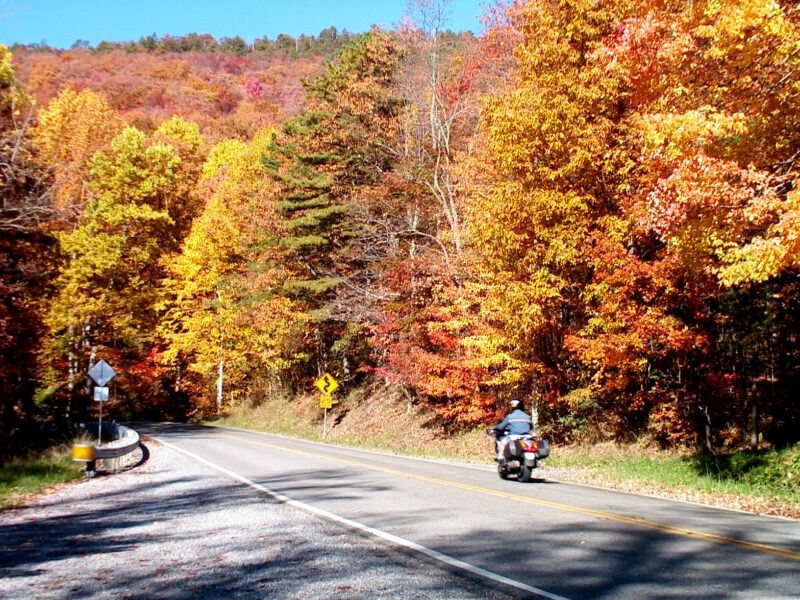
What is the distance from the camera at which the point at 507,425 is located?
42.8ft

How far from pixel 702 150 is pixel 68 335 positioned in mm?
32698

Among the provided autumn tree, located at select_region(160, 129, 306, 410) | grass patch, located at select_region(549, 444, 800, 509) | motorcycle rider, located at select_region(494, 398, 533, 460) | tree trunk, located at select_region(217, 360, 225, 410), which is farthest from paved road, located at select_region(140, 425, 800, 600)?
tree trunk, located at select_region(217, 360, 225, 410)

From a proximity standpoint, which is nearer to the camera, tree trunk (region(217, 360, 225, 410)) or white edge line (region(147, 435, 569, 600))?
white edge line (region(147, 435, 569, 600))

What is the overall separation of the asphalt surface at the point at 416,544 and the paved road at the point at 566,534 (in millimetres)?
23

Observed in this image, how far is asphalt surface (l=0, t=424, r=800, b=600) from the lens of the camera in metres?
5.40

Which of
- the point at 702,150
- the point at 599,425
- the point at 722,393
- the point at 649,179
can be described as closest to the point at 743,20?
the point at 702,150

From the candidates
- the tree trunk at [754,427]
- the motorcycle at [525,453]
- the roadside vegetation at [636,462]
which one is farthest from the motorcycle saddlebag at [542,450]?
the tree trunk at [754,427]

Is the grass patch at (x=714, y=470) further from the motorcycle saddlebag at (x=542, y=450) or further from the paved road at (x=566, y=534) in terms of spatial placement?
the motorcycle saddlebag at (x=542, y=450)

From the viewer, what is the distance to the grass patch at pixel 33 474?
13.1 m

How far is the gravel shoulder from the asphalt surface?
0.03 meters

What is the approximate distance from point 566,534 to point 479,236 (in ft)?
37.8

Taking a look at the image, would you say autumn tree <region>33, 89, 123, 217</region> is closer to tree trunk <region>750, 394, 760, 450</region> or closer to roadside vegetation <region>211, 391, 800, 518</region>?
roadside vegetation <region>211, 391, 800, 518</region>

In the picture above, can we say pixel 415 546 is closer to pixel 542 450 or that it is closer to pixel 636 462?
pixel 542 450

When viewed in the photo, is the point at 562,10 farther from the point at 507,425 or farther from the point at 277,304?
the point at 277,304
